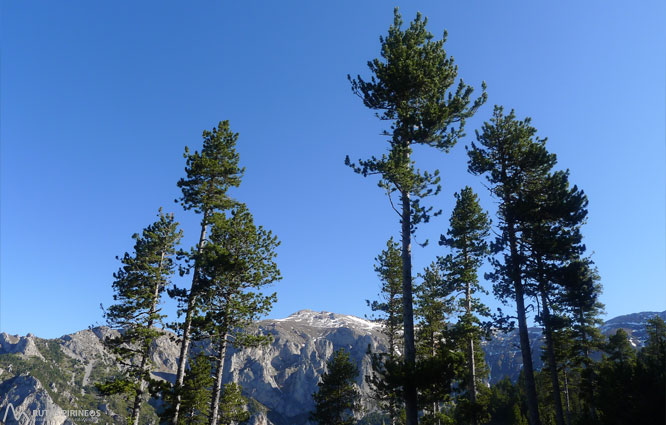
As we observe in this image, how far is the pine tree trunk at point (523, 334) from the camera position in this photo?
17281 millimetres

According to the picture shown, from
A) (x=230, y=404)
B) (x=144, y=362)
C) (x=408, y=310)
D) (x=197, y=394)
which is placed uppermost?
(x=408, y=310)

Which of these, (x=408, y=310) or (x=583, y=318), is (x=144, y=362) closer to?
(x=408, y=310)

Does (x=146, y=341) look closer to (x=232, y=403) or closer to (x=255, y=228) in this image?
(x=255, y=228)

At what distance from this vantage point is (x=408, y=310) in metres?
14.1

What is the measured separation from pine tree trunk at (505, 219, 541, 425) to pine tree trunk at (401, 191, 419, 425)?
728 centimetres

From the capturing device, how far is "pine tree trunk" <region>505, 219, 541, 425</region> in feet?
56.7

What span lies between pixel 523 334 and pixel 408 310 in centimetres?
832

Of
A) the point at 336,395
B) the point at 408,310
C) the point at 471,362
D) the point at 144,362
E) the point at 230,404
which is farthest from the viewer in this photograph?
the point at 230,404

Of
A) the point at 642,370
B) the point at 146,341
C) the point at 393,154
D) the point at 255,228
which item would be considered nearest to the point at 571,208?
the point at 642,370

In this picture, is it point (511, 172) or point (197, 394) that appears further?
point (197, 394)

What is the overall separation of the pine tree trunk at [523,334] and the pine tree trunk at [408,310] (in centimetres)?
728

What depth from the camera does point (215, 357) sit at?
21016 mm

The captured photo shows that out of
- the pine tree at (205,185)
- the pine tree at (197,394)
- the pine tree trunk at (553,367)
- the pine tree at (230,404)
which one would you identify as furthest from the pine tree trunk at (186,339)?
the pine tree trunk at (553,367)

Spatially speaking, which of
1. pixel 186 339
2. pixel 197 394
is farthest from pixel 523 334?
pixel 197 394
